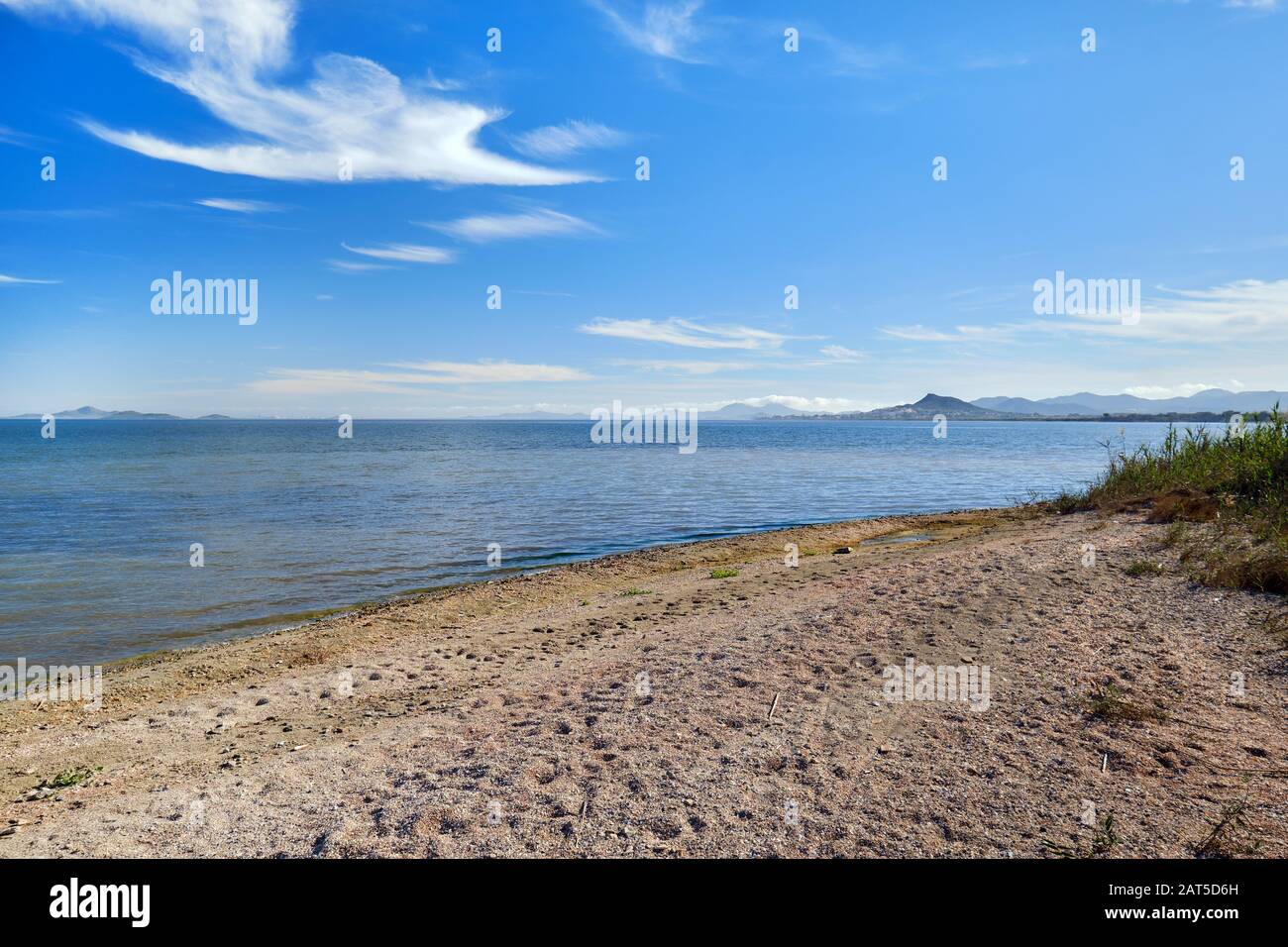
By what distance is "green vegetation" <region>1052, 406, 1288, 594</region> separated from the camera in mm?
11117

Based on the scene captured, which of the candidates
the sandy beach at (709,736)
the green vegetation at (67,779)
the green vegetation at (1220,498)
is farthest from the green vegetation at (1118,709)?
the green vegetation at (67,779)

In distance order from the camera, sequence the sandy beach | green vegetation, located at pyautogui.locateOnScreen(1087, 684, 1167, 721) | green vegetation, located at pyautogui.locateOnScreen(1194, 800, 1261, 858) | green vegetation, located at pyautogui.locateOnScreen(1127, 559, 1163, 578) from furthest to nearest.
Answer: green vegetation, located at pyautogui.locateOnScreen(1127, 559, 1163, 578) < green vegetation, located at pyautogui.locateOnScreen(1087, 684, 1167, 721) < the sandy beach < green vegetation, located at pyautogui.locateOnScreen(1194, 800, 1261, 858)

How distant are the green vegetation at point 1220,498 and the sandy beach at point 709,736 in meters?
0.63

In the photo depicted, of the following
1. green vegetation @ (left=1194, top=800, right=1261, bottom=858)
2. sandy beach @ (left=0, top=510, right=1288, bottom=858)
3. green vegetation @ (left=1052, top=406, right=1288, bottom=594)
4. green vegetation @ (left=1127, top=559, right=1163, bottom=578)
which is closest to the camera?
green vegetation @ (left=1194, top=800, right=1261, bottom=858)

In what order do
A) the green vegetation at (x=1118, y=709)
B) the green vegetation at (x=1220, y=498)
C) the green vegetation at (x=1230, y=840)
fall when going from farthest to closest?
1. the green vegetation at (x=1220, y=498)
2. the green vegetation at (x=1118, y=709)
3. the green vegetation at (x=1230, y=840)

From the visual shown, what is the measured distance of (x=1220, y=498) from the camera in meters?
16.2

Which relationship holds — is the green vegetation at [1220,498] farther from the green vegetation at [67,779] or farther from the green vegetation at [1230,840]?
the green vegetation at [67,779]

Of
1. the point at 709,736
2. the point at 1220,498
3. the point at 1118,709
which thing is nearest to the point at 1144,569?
the point at 1220,498

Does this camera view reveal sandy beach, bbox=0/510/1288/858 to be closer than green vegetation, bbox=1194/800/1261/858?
No

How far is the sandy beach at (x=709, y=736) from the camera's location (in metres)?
4.95

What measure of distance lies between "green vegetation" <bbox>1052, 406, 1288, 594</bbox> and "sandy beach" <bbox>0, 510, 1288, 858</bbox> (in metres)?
0.63

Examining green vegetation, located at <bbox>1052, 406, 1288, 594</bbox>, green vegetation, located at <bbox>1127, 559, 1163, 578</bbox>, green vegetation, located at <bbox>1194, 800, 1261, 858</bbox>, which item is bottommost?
green vegetation, located at <bbox>1194, 800, 1261, 858</bbox>

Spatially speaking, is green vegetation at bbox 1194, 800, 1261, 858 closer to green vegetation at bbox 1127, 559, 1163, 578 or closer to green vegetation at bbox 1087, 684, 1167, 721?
green vegetation at bbox 1087, 684, 1167, 721

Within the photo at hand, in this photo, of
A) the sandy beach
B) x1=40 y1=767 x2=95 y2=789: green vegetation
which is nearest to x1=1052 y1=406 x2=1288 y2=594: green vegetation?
the sandy beach
